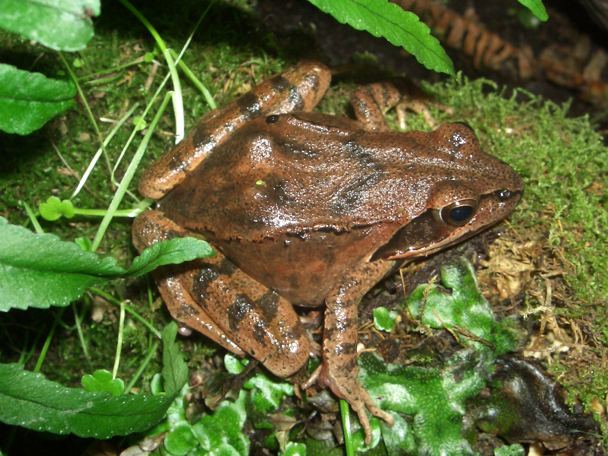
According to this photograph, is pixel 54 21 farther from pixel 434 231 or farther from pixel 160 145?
pixel 434 231

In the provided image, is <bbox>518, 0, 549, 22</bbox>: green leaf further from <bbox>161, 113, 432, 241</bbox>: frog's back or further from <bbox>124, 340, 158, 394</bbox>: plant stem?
<bbox>124, 340, 158, 394</bbox>: plant stem

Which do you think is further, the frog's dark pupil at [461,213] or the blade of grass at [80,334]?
the blade of grass at [80,334]

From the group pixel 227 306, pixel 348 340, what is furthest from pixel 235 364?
pixel 348 340

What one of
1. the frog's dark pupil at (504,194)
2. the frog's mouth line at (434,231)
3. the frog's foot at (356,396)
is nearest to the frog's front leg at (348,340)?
the frog's foot at (356,396)

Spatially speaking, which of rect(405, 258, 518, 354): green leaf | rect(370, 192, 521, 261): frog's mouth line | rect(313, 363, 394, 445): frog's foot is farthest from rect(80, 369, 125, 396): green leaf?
rect(405, 258, 518, 354): green leaf

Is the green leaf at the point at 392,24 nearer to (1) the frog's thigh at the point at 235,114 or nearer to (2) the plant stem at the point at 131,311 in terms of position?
(1) the frog's thigh at the point at 235,114

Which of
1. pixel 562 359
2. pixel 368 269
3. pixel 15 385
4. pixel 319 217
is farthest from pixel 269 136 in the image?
pixel 562 359
